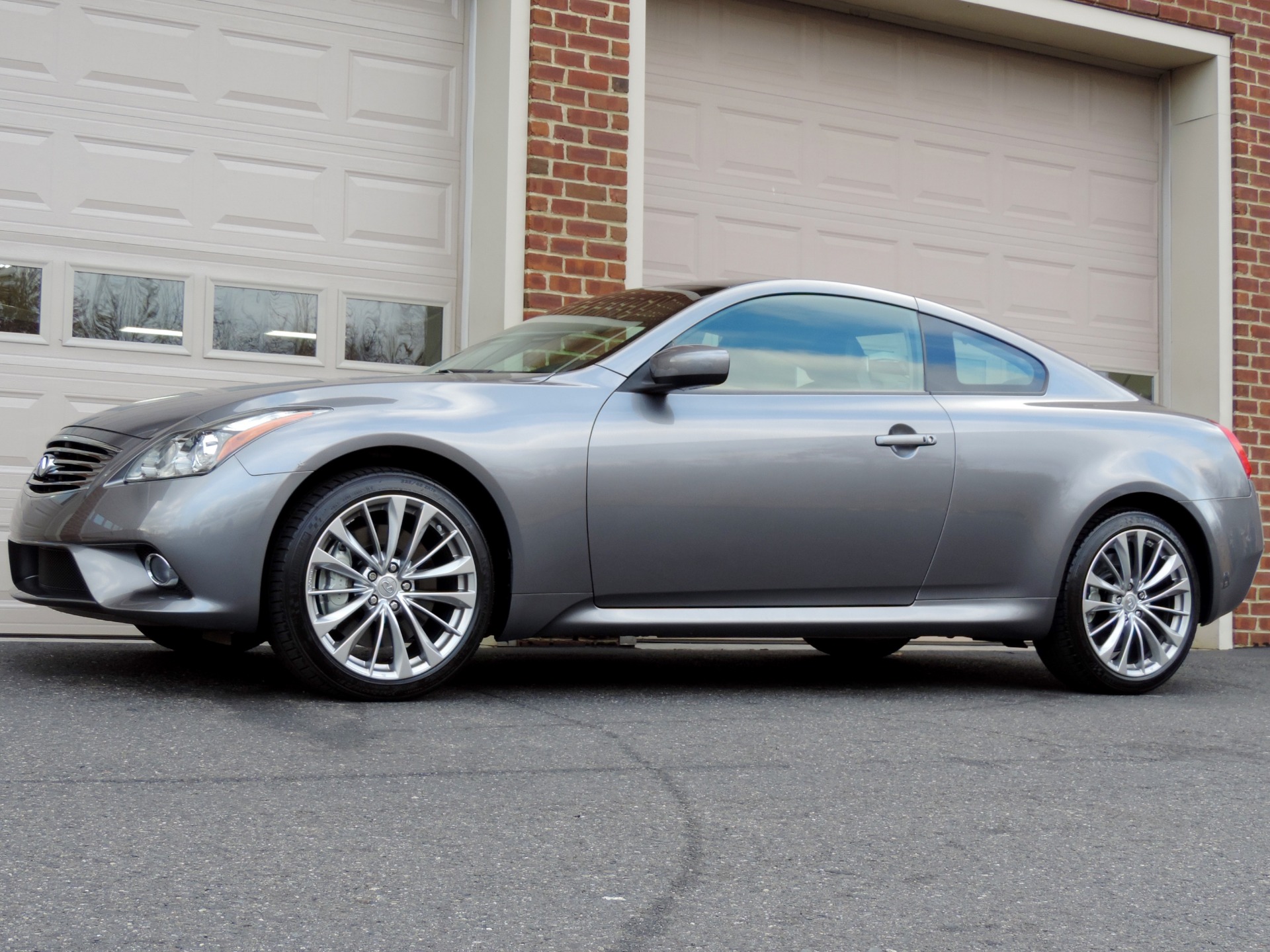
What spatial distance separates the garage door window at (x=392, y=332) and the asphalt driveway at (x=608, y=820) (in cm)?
292

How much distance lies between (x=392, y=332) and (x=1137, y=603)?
13.7 feet

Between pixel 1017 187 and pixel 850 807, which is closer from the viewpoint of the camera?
pixel 850 807

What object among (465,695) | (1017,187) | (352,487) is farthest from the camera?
(1017,187)

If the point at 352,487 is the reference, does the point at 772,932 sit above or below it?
below

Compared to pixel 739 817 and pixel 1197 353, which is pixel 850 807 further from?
pixel 1197 353

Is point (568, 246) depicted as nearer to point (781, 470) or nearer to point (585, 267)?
point (585, 267)

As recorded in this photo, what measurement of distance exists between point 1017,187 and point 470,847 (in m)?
7.93

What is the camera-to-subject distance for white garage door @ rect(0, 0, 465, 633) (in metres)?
7.22

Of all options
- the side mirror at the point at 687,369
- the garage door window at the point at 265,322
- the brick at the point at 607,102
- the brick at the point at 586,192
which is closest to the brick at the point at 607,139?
the brick at the point at 607,102

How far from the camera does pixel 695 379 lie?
4.99 metres

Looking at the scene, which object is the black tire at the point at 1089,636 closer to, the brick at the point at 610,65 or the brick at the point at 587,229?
the brick at the point at 587,229

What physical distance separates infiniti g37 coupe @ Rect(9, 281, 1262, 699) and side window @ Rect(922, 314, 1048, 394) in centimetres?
1

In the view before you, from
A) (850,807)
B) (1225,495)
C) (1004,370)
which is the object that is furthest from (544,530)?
(1225,495)

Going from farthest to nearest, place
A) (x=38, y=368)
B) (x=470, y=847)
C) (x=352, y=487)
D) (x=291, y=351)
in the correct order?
(x=291, y=351) < (x=38, y=368) < (x=352, y=487) < (x=470, y=847)
